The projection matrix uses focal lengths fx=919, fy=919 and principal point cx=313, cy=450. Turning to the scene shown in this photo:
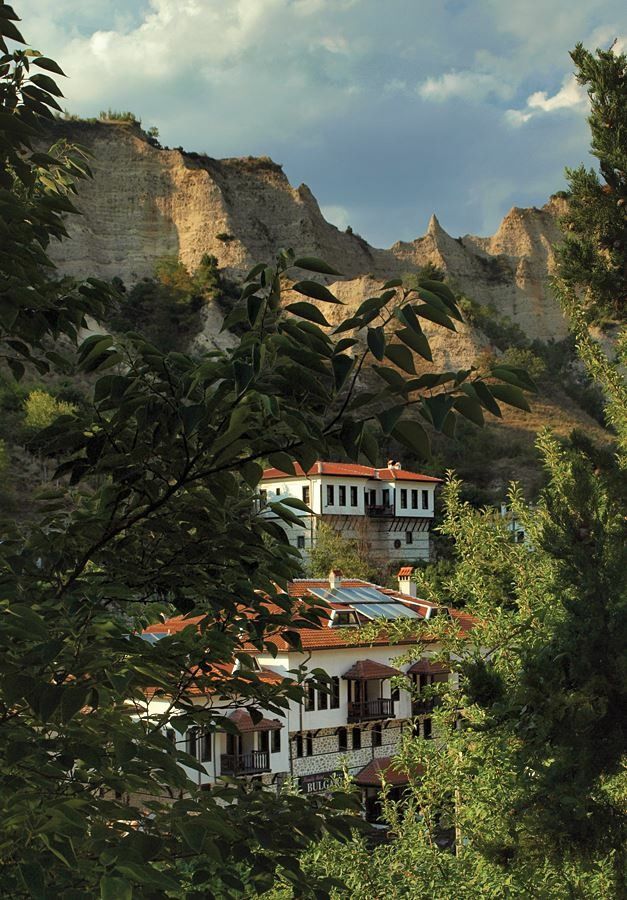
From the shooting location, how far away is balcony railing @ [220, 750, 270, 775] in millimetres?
21297

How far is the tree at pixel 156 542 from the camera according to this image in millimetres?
2080

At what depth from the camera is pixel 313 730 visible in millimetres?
24172

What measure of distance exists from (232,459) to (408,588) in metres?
30.5

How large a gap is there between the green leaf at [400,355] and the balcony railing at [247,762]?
2017 cm

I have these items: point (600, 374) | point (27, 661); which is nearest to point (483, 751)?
point (600, 374)

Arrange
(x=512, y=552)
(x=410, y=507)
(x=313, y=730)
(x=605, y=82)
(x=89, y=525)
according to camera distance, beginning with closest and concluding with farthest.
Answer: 1. (x=89, y=525)
2. (x=512, y=552)
3. (x=605, y=82)
4. (x=313, y=730)
5. (x=410, y=507)

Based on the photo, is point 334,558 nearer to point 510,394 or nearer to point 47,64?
point 47,64

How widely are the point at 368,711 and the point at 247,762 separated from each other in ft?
A: 15.5

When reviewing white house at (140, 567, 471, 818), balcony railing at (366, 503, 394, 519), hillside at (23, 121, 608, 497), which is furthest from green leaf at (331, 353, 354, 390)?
hillside at (23, 121, 608, 497)

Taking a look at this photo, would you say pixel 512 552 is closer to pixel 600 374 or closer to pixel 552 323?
pixel 600 374

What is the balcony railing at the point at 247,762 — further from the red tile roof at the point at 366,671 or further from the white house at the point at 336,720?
the red tile roof at the point at 366,671

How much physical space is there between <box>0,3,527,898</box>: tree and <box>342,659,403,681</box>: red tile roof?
21926 millimetres

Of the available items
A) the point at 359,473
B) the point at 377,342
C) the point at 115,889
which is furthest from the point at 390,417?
the point at 359,473

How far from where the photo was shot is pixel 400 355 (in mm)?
2164
